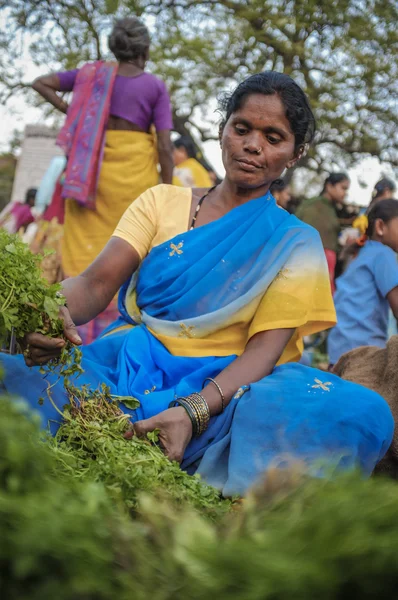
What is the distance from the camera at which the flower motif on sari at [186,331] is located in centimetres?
301

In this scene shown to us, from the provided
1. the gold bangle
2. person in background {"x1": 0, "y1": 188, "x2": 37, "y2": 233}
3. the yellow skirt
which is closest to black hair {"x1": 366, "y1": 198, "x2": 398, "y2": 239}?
the yellow skirt

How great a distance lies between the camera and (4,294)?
229 centimetres

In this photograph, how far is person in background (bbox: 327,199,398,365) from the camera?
17.7 feet

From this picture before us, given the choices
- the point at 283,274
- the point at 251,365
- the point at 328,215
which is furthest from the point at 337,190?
the point at 251,365

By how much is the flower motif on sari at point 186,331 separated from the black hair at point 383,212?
9.64 feet

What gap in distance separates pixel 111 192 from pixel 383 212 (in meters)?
1.90

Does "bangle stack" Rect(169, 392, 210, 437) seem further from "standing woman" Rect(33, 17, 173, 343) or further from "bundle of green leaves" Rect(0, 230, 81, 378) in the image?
"standing woman" Rect(33, 17, 173, 343)

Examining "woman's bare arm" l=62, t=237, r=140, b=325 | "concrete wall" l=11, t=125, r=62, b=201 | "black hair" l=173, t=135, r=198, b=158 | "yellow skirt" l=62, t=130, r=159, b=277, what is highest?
"woman's bare arm" l=62, t=237, r=140, b=325

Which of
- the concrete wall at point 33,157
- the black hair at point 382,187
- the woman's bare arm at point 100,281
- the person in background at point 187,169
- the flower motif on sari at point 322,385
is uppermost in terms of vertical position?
the woman's bare arm at point 100,281

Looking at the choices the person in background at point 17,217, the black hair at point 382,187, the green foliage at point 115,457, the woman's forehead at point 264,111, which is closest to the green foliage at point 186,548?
the green foliage at point 115,457

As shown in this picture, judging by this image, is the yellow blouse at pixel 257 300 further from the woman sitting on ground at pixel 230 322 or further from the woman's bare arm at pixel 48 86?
the woman's bare arm at pixel 48 86

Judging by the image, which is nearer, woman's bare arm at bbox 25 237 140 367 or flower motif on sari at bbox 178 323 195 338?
woman's bare arm at bbox 25 237 140 367

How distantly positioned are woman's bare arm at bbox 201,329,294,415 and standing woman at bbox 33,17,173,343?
2951mm

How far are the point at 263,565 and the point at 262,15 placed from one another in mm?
10840
